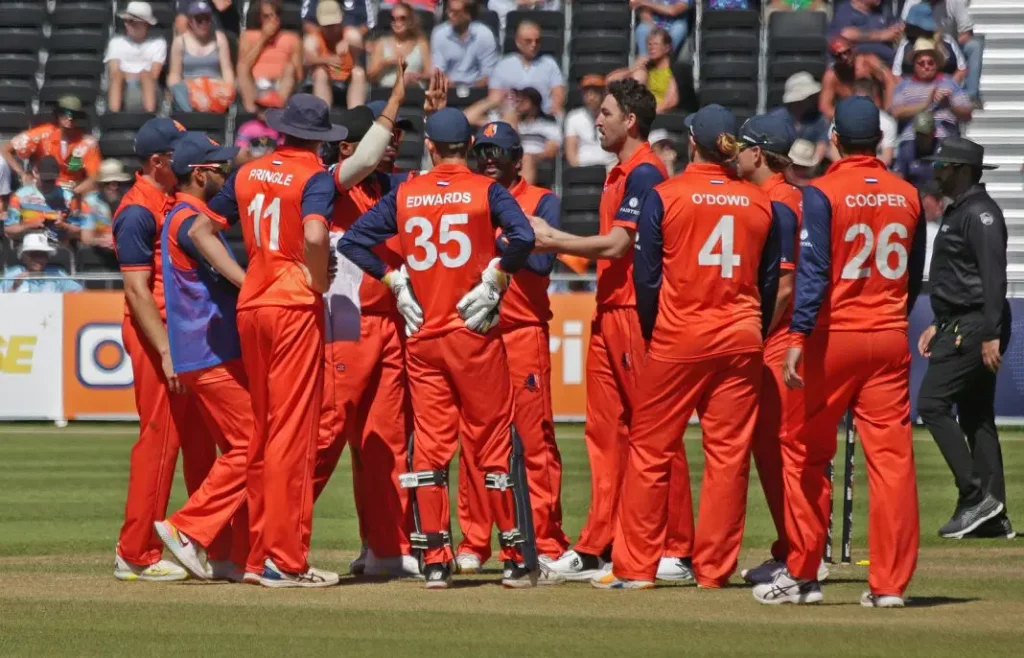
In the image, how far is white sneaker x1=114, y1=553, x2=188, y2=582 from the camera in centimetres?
1001

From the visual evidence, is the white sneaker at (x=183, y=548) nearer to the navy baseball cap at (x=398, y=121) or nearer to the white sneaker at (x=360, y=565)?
the white sneaker at (x=360, y=565)

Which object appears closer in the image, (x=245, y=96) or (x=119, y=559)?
(x=119, y=559)

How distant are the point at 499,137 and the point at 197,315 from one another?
1991mm

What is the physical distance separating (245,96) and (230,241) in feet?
7.04

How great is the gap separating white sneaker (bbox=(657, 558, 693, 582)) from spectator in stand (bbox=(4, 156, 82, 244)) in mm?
14007

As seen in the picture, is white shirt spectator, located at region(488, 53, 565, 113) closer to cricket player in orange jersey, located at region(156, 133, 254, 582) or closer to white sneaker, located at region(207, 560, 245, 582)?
cricket player in orange jersey, located at region(156, 133, 254, 582)

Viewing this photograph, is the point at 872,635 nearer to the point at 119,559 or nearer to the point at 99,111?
the point at 119,559

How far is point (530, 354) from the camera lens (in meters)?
10.6

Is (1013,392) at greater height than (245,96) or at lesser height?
lesser

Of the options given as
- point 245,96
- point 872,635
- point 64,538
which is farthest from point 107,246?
point 872,635

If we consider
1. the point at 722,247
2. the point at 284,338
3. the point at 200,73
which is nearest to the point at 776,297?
the point at 722,247

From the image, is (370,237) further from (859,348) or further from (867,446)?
(867,446)

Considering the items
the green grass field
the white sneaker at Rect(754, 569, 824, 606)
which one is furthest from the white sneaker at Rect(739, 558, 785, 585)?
the white sneaker at Rect(754, 569, 824, 606)

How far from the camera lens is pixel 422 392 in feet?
31.1
